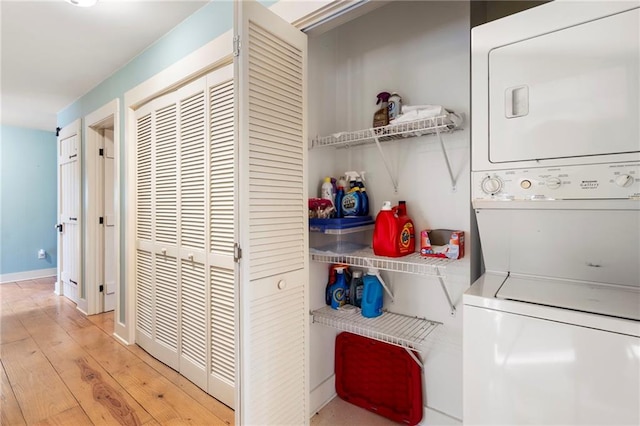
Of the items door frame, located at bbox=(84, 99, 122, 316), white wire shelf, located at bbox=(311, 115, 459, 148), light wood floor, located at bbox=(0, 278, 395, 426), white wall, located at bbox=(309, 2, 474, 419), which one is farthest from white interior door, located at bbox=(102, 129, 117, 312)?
white wire shelf, located at bbox=(311, 115, 459, 148)

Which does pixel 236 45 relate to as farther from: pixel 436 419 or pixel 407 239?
pixel 436 419

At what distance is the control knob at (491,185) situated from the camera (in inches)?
42.6

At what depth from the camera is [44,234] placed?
16.8 feet

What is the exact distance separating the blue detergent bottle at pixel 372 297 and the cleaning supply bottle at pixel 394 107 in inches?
33.3

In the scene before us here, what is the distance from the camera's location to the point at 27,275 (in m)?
5.00

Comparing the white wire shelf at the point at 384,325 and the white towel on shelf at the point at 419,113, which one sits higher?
the white towel on shelf at the point at 419,113

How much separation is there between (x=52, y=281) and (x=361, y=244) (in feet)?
17.7

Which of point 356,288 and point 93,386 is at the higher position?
point 356,288

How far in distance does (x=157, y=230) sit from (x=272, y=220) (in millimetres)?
1474

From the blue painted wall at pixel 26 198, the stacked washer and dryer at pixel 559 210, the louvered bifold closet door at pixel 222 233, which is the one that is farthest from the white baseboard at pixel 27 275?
the stacked washer and dryer at pixel 559 210

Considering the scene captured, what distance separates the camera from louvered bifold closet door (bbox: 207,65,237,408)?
6.10 ft

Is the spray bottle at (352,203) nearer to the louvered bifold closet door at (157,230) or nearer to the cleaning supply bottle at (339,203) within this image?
the cleaning supply bottle at (339,203)

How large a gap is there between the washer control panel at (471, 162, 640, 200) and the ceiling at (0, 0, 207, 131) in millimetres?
1944

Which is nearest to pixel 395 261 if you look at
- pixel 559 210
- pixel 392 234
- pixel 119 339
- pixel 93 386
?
pixel 392 234
